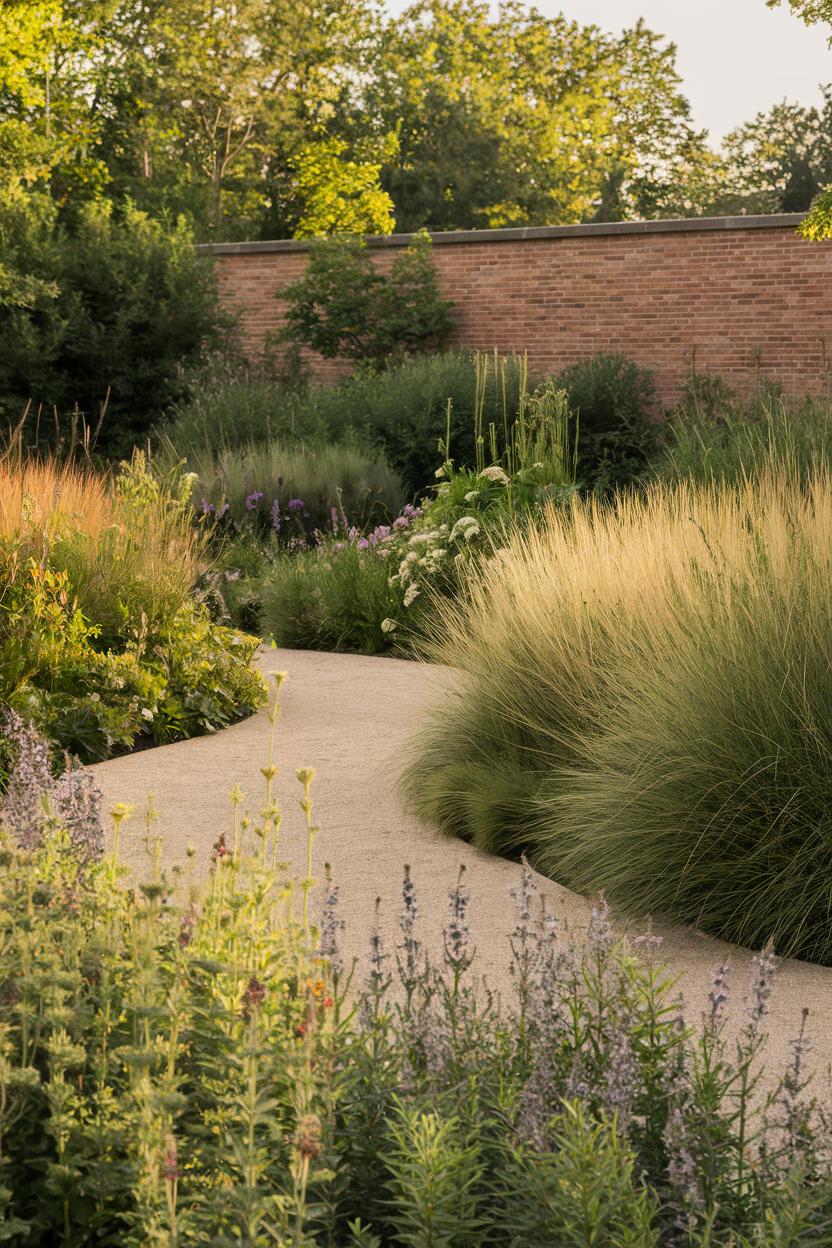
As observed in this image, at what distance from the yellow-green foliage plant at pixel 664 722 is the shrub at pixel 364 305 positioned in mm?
13525

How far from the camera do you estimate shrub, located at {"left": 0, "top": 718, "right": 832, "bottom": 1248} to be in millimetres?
1815

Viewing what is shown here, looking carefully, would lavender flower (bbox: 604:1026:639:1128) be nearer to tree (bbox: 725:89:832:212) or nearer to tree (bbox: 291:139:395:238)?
tree (bbox: 291:139:395:238)

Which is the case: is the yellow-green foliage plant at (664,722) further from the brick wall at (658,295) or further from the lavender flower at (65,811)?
the brick wall at (658,295)

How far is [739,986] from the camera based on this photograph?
3.73 metres

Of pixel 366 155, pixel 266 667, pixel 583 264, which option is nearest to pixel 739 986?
pixel 266 667

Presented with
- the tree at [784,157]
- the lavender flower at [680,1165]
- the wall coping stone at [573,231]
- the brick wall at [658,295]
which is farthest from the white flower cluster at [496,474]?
the tree at [784,157]

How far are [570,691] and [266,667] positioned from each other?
3750 mm

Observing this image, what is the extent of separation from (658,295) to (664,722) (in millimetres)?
14337

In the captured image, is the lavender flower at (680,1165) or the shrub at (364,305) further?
the shrub at (364,305)

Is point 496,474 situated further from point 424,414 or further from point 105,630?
point 424,414

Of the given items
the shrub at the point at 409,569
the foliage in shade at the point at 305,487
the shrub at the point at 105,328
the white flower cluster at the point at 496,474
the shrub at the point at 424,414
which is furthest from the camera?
the shrub at the point at 105,328

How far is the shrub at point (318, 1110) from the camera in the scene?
1815 mm

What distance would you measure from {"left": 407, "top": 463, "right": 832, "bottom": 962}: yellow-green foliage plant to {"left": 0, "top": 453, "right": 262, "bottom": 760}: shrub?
59.7 inches

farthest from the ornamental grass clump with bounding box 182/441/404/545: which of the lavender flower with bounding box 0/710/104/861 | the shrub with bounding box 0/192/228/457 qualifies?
the lavender flower with bounding box 0/710/104/861
